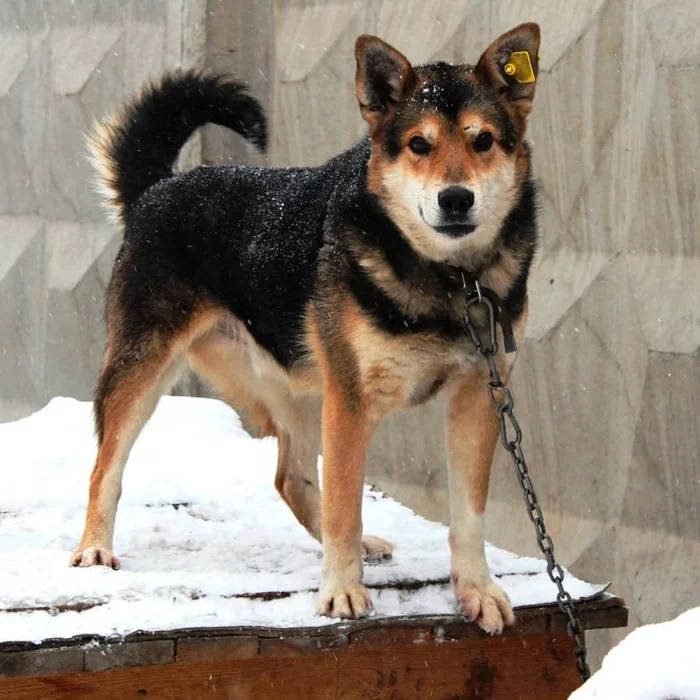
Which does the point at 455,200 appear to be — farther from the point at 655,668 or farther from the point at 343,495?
the point at 655,668

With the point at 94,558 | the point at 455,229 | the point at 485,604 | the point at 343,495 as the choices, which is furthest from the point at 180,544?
the point at 455,229

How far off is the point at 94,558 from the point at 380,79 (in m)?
1.56

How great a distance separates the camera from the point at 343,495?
3.10 m

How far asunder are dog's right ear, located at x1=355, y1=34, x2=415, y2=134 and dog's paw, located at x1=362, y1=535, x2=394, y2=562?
128 centimetres

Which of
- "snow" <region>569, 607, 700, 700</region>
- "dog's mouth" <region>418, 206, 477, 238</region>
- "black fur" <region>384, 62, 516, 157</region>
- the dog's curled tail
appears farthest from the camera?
the dog's curled tail

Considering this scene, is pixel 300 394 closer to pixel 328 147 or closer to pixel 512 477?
pixel 512 477

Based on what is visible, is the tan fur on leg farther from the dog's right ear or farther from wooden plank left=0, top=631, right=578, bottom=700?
the dog's right ear

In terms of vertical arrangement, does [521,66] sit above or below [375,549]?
above

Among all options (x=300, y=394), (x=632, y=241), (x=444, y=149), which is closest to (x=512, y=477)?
(x=632, y=241)

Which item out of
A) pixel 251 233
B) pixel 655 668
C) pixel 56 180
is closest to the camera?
pixel 655 668

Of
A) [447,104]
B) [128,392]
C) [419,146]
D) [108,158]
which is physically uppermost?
[108,158]

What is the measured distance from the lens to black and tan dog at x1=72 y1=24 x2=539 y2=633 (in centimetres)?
304

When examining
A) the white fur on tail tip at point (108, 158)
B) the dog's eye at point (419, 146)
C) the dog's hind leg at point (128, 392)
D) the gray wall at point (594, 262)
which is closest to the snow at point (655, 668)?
the dog's eye at point (419, 146)

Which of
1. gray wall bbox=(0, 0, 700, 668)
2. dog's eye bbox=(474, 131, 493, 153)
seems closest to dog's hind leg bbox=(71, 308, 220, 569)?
dog's eye bbox=(474, 131, 493, 153)
